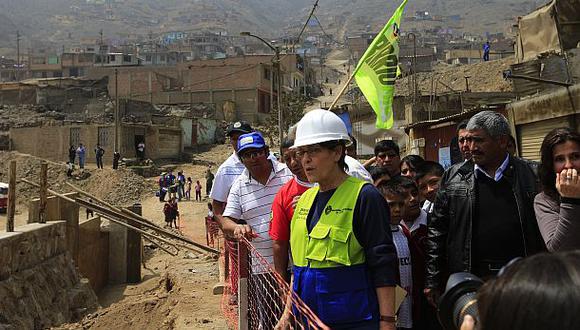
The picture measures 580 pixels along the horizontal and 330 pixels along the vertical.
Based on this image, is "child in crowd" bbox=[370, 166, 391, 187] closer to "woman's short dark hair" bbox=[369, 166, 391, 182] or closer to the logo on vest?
"woman's short dark hair" bbox=[369, 166, 391, 182]

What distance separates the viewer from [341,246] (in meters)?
2.46

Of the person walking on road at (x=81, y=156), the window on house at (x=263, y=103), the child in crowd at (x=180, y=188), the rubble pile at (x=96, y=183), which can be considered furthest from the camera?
the window on house at (x=263, y=103)

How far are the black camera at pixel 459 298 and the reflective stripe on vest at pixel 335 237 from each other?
35.8 inches

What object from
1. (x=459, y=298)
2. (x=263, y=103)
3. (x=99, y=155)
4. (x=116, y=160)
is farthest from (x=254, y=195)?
(x=263, y=103)

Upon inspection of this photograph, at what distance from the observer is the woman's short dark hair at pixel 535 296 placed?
961mm

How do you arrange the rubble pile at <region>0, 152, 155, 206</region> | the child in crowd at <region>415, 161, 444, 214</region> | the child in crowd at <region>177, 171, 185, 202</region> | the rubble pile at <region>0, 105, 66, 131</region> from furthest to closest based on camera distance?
the rubble pile at <region>0, 105, 66, 131</region>, the rubble pile at <region>0, 152, 155, 206</region>, the child in crowd at <region>177, 171, 185, 202</region>, the child in crowd at <region>415, 161, 444, 214</region>

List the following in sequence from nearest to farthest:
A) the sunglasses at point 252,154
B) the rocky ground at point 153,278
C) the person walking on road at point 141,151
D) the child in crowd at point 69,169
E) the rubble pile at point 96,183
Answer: the sunglasses at point 252,154 < the rocky ground at point 153,278 < the rubble pile at point 96,183 < the child in crowd at point 69,169 < the person walking on road at point 141,151

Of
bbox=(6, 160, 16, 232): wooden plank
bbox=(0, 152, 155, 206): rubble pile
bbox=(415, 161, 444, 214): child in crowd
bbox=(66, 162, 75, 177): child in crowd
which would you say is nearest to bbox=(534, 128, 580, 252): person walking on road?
bbox=(415, 161, 444, 214): child in crowd

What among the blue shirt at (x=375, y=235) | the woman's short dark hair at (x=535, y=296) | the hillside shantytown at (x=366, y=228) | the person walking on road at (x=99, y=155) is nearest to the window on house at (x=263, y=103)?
the person walking on road at (x=99, y=155)

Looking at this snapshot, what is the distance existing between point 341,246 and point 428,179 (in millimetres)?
2487

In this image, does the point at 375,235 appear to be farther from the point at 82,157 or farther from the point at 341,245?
the point at 82,157

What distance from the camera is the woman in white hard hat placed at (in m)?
2.42

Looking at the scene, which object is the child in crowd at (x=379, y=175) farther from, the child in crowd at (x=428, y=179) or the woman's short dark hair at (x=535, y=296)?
the woman's short dark hair at (x=535, y=296)

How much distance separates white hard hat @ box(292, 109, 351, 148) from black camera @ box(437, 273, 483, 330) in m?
1.21
